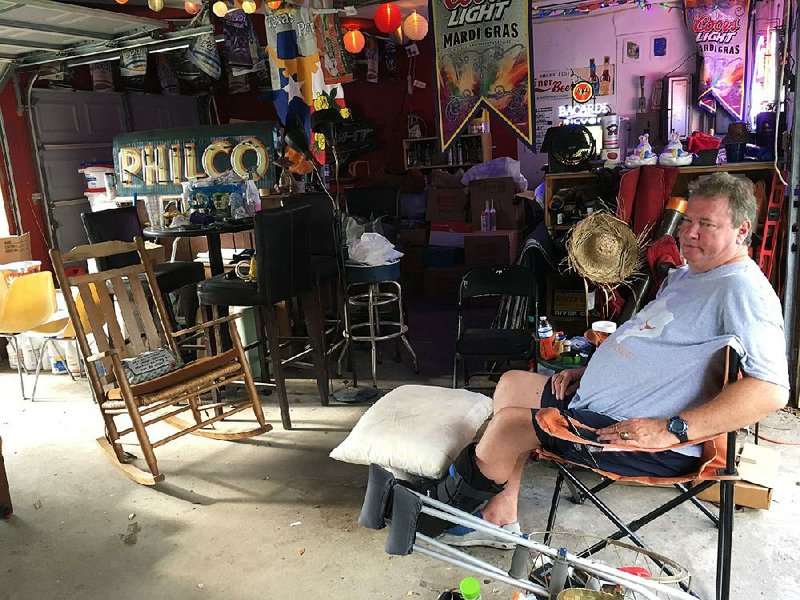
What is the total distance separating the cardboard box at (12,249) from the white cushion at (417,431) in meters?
5.02

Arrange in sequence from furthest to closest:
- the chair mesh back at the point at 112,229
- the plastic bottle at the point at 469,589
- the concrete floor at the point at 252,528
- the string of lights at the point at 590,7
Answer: the string of lights at the point at 590,7 < the chair mesh back at the point at 112,229 < the concrete floor at the point at 252,528 < the plastic bottle at the point at 469,589

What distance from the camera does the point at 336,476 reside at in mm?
3254

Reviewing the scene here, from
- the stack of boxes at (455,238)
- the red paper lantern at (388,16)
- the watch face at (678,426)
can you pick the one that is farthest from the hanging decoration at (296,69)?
the watch face at (678,426)

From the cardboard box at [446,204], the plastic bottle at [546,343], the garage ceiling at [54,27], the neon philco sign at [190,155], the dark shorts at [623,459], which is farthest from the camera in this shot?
the cardboard box at [446,204]

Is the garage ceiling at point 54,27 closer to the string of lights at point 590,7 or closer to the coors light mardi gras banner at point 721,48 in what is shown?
the string of lights at point 590,7

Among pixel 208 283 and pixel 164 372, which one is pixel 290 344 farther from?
pixel 164 372

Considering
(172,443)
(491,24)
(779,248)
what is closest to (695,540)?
(779,248)

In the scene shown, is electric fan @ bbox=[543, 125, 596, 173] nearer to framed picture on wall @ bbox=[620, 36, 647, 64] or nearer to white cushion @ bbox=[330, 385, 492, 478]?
white cushion @ bbox=[330, 385, 492, 478]

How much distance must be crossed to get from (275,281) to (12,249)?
406cm

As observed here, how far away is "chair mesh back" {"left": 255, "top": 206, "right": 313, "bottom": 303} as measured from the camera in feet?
11.6

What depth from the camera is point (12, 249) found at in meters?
6.36

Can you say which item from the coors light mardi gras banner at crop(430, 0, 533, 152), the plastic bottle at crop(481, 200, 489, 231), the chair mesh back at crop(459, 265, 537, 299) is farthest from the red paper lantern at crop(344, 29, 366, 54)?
the chair mesh back at crop(459, 265, 537, 299)

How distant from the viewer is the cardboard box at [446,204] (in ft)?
23.9

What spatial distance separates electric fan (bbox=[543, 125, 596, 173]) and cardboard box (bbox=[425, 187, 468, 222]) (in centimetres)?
298
